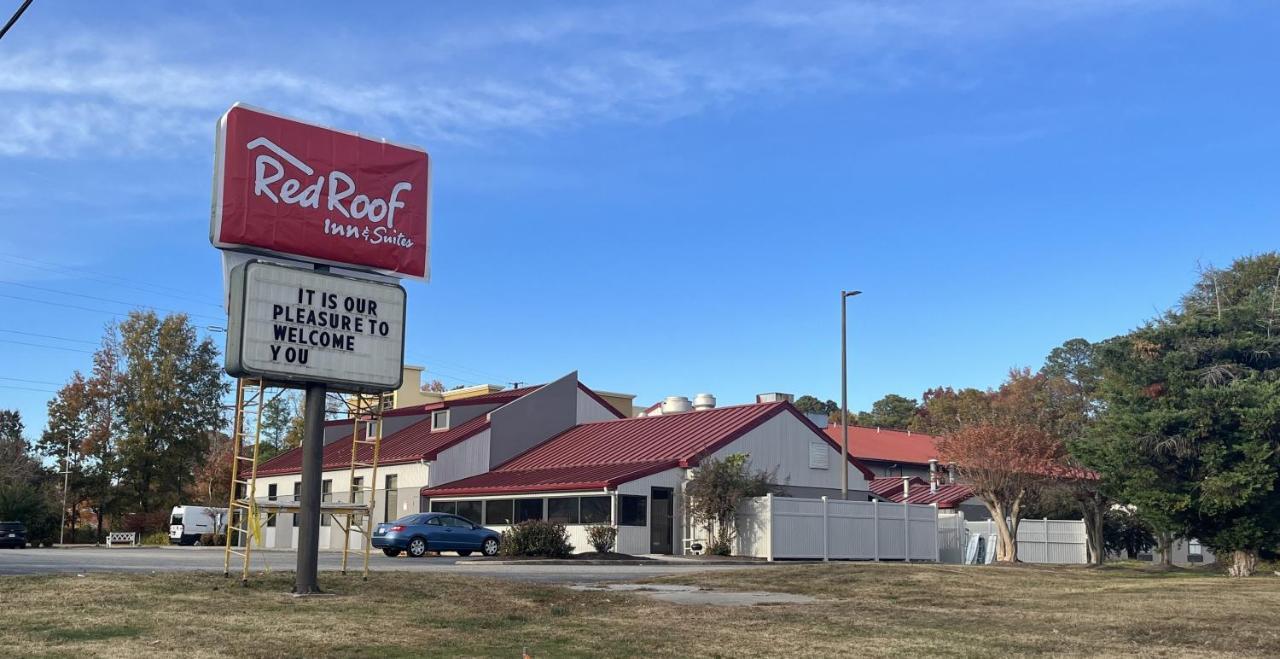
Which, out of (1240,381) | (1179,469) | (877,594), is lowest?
(877,594)

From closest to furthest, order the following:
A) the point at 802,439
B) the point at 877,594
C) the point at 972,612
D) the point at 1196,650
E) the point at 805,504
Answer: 1. the point at 1196,650
2. the point at 972,612
3. the point at 877,594
4. the point at 805,504
5. the point at 802,439

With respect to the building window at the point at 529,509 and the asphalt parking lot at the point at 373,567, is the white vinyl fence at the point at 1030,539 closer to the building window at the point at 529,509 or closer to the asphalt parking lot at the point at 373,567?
the building window at the point at 529,509

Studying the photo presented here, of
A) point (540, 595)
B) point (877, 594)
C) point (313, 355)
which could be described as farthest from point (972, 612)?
point (313, 355)

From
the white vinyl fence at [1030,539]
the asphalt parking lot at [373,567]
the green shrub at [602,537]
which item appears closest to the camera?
the asphalt parking lot at [373,567]

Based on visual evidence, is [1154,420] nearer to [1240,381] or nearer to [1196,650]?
[1240,381]

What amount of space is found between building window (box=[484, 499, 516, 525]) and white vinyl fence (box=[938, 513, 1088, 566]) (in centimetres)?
1652

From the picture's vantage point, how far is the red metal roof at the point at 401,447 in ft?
158

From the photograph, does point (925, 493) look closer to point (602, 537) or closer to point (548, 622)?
point (602, 537)

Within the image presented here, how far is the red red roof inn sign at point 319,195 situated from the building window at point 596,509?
73.7 ft

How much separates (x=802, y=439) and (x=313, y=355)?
3051 centimetres

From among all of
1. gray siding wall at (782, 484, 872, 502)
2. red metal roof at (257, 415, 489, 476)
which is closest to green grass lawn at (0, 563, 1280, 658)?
gray siding wall at (782, 484, 872, 502)

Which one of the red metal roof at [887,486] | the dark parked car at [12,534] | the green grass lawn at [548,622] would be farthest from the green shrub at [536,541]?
the dark parked car at [12,534]

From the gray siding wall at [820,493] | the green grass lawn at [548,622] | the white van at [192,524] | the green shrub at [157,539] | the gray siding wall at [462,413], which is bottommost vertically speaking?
the green shrub at [157,539]

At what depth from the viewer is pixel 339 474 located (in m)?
52.2
